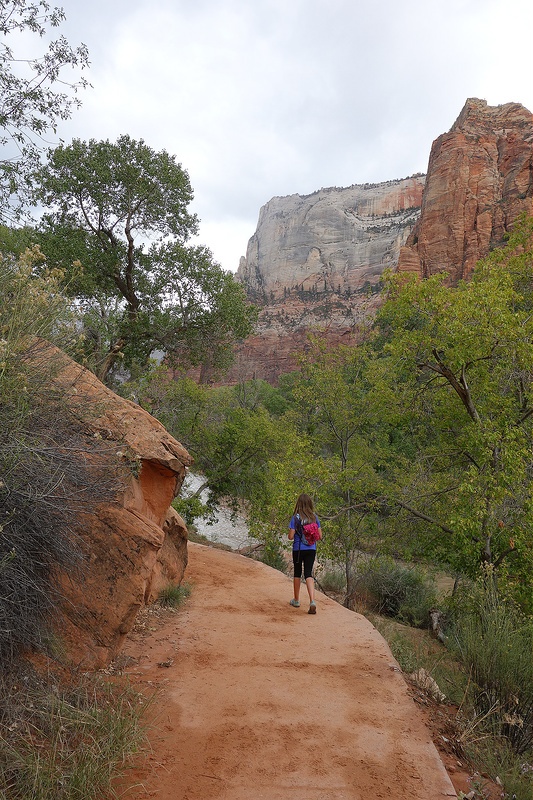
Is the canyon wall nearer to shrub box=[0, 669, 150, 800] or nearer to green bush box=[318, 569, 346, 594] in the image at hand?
green bush box=[318, 569, 346, 594]

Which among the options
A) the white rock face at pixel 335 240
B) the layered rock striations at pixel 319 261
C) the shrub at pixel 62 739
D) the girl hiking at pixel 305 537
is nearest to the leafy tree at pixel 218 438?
the girl hiking at pixel 305 537

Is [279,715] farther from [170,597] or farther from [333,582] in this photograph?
[333,582]

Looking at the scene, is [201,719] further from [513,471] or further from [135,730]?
[513,471]

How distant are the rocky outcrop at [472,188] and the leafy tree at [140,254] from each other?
1739 inches

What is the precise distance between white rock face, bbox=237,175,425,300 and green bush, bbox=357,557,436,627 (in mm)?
81475

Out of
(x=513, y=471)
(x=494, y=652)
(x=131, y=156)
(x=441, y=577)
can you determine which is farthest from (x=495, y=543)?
(x=131, y=156)

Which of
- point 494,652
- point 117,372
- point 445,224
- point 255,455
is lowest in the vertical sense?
point 494,652

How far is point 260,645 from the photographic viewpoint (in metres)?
5.06

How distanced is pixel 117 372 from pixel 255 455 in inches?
201

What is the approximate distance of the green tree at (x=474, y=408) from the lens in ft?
24.9

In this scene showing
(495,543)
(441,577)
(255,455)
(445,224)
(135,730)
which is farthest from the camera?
(445,224)

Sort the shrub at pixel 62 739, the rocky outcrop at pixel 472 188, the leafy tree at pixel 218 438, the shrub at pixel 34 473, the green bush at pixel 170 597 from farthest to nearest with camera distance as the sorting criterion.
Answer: the rocky outcrop at pixel 472 188
the leafy tree at pixel 218 438
the green bush at pixel 170 597
the shrub at pixel 34 473
the shrub at pixel 62 739

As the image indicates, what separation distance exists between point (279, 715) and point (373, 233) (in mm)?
108716

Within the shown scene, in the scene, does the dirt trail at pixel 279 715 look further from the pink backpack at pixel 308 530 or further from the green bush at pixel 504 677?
the pink backpack at pixel 308 530
